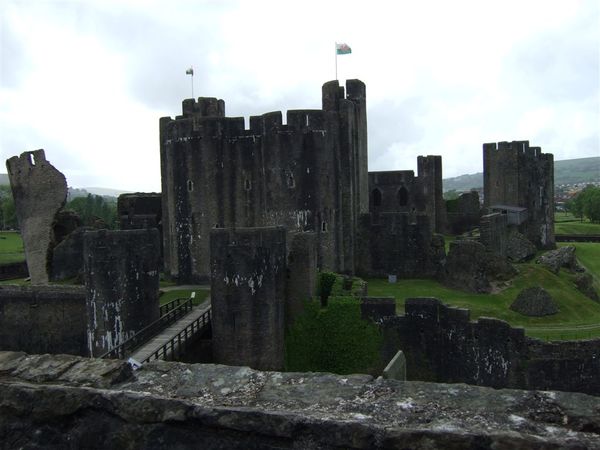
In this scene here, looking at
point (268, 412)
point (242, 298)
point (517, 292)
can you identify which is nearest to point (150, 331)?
point (242, 298)

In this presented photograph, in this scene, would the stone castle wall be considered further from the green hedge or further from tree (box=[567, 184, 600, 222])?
tree (box=[567, 184, 600, 222])

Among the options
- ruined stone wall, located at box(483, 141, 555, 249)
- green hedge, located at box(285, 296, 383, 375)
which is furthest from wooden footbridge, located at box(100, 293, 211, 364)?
ruined stone wall, located at box(483, 141, 555, 249)

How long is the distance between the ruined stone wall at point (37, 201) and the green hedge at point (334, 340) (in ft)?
60.2

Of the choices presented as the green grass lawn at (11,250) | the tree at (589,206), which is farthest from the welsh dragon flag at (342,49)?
the tree at (589,206)

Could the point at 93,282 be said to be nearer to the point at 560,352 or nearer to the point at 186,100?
the point at 560,352

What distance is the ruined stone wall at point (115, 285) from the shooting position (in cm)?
2119

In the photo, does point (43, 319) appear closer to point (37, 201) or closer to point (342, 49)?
point (37, 201)

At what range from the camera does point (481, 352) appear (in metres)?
21.7

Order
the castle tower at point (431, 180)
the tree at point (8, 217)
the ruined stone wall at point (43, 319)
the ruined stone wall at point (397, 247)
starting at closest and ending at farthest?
1. the ruined stone wall at point (43, 319)
2. the ruined stone wall at point (397, 247)
3. the castle tower at point (431, 180)
4. the tree at point (8, 217)

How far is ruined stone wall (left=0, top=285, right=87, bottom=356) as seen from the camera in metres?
27.1

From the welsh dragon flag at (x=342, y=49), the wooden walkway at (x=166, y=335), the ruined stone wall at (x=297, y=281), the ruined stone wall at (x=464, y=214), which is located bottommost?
the wooden walkway at (x=166, y=335)

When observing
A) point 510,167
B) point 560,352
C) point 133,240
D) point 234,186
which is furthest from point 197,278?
point 510,167

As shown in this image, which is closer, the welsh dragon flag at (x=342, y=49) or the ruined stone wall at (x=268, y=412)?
the ruined stone wall at (x=268, y=412)

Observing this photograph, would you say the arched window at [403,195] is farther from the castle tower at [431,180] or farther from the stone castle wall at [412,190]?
the castle tower at [431,180]
